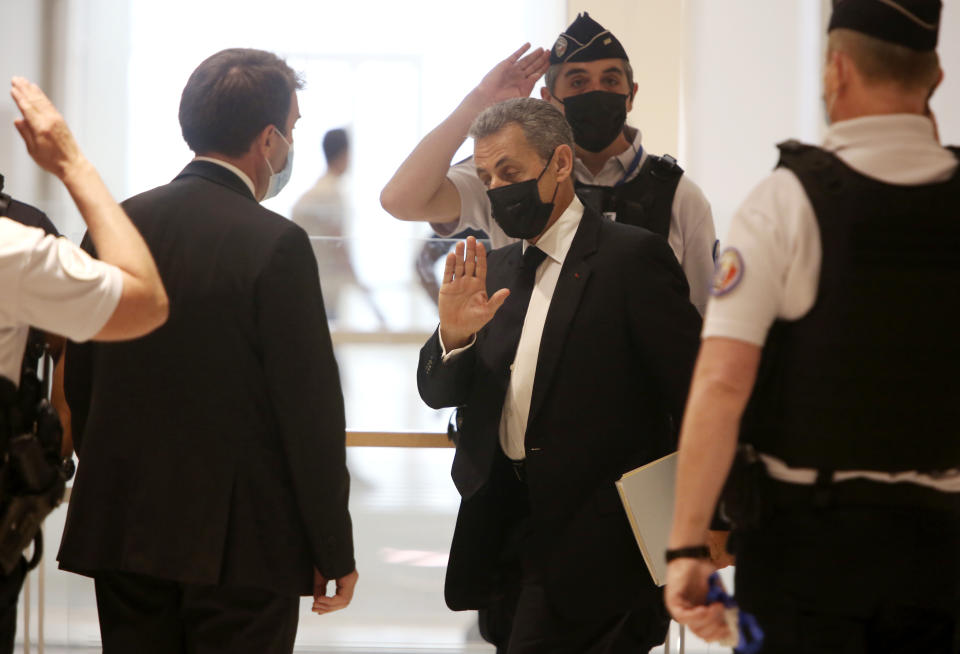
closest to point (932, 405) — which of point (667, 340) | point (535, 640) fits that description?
point (667, 340)

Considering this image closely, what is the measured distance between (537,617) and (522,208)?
2.95 ft

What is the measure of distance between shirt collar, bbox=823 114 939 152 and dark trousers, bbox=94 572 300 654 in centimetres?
129

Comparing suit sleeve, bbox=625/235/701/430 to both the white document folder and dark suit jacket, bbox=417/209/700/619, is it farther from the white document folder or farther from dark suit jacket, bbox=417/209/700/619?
the white document folder

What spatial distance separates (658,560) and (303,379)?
0.85 metres

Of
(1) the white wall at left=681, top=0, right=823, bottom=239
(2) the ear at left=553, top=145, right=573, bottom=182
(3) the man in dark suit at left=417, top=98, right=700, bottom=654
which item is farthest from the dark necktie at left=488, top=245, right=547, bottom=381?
(1) the white wall at left=681, top=0, right=823, bottom=239

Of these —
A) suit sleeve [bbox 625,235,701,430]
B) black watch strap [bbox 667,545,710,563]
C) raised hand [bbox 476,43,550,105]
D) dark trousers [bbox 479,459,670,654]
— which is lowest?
dark trousers [bbox 479,459,670,654]

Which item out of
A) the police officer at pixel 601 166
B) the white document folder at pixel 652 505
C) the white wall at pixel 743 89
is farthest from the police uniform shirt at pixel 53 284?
the white wall at pixel 743 89

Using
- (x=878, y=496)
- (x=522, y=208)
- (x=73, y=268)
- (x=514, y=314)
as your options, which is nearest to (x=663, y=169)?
(x=522, y=208)

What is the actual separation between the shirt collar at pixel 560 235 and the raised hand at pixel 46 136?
3.50ft

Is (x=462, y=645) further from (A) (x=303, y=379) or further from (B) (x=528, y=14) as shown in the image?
(B) (x=528, y=14)

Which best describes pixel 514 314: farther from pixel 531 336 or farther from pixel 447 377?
pixel 447 377

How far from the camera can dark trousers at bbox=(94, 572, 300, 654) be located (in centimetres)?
195

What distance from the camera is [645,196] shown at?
2719 mm

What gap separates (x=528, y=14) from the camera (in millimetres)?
5273
